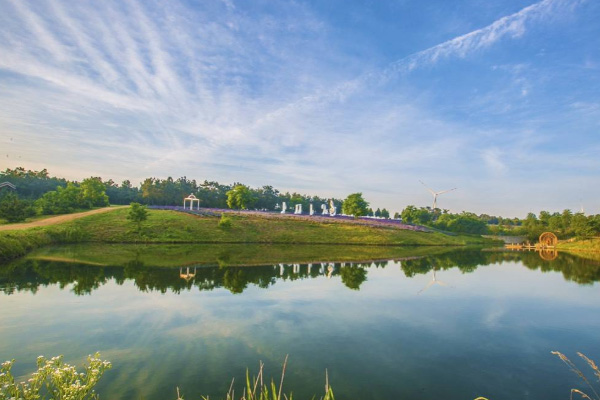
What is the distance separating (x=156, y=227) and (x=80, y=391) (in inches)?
2062

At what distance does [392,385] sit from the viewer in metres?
9.31

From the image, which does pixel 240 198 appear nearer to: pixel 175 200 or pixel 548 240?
pixel 175 200

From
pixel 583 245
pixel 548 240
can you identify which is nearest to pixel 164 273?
pixel 583 245

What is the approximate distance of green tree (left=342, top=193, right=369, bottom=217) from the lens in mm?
80312

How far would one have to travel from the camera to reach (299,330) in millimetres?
13781

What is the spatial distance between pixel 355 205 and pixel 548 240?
5238 centimetres

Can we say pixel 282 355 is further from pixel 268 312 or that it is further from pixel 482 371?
pixel 482 371

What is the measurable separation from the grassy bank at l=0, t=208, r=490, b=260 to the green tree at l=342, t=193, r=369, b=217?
6371 mm

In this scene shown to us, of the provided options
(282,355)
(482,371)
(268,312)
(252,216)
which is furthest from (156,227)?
(482,371)

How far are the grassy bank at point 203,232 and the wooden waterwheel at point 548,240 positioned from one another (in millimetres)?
25315

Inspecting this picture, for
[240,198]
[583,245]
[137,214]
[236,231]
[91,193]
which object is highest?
[240,198]

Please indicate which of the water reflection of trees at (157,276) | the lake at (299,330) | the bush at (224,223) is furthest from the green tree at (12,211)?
the lake at (299,330)

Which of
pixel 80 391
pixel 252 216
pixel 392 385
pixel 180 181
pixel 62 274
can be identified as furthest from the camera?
pixel 180 181

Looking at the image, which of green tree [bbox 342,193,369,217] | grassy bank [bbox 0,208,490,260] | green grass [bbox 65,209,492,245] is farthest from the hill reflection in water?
green tree [bbox 342,193,369,217]
